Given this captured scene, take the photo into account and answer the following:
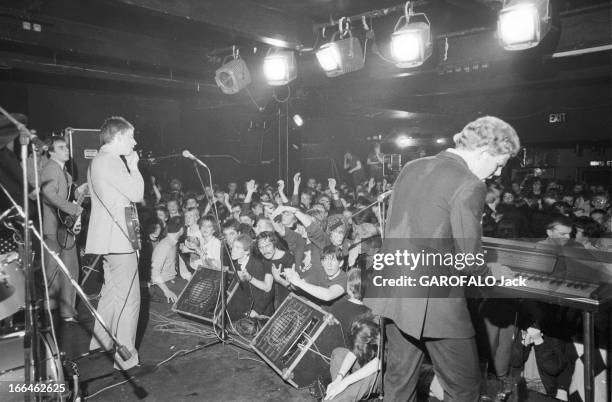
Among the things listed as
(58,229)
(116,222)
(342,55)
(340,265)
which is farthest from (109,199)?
(342,55)

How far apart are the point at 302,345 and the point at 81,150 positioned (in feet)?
13.6

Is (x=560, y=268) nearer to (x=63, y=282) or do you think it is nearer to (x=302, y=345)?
(x=302, y=345)

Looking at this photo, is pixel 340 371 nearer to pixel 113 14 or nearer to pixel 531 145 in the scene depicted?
pixel 113 14

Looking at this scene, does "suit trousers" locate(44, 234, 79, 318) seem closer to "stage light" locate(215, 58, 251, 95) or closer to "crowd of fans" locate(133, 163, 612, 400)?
"crowd of fans" locate(133, 163, 612, 400)

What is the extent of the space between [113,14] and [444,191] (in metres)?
4.40

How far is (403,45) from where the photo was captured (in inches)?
158

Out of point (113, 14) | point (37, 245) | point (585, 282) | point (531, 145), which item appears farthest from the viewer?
point (531, 145)

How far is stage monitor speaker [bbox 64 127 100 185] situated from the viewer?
5.36 m

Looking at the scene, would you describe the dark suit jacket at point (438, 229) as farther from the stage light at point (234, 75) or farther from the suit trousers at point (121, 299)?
the stage light at point (234, 75)

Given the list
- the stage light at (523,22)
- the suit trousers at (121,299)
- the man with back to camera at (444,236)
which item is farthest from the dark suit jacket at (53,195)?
the stage light at (523,22)

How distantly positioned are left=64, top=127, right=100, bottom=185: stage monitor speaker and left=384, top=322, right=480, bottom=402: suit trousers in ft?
16.0

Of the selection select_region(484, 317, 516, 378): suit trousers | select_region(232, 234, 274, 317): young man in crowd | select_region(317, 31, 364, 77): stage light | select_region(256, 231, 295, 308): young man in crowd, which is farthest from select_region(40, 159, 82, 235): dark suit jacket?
select_region(484, 317, 516, 378): suit trousers

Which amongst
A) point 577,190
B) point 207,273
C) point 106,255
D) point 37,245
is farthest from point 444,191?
point 577,190

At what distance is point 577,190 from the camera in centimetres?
973
